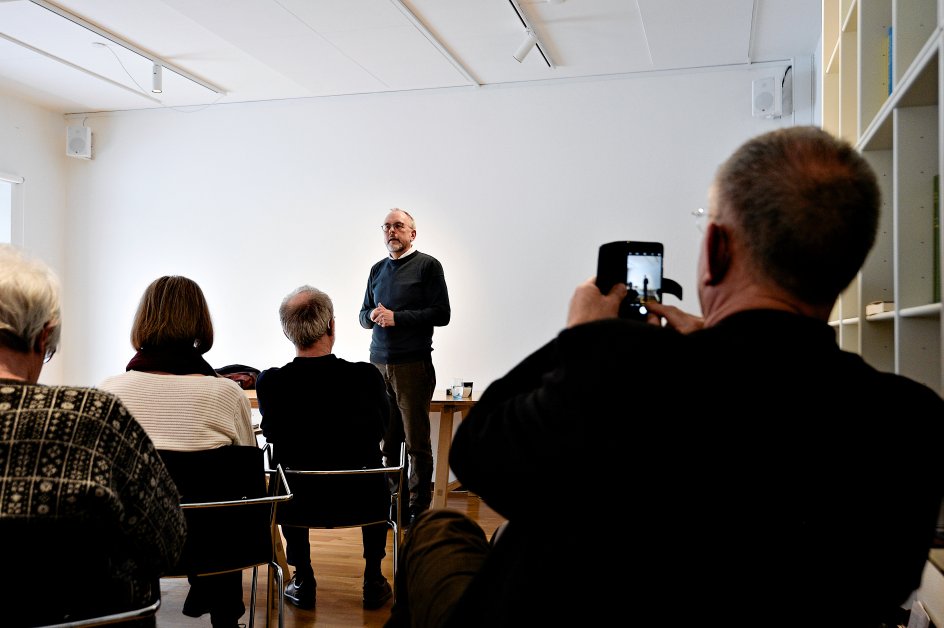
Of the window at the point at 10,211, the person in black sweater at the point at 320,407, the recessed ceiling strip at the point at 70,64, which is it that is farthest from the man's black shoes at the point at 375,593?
the window at the point at 10,211

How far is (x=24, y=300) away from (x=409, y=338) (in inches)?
139

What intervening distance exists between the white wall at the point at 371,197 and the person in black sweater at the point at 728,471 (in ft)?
15.7

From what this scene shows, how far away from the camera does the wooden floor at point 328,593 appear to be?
126 inches

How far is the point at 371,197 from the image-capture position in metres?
6.46

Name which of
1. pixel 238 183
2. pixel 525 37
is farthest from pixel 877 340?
pixel 238 183

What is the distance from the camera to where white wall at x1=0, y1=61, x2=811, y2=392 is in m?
5.88

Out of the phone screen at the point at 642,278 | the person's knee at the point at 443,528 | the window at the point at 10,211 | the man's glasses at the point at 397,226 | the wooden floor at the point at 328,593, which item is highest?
the window at the point at 10,211

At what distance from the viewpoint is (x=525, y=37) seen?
5.19 m

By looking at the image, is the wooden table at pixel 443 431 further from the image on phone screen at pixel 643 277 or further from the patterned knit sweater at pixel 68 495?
the image on phone screen at pixel 643 277

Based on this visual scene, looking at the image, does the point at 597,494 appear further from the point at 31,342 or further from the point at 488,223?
the point at 488,223

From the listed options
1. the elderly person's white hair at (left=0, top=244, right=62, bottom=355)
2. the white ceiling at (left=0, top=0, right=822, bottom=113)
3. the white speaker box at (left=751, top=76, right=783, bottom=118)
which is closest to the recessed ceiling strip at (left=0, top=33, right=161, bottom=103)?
the white ceiling at (left=0, top=0, right=822, bottom=113)

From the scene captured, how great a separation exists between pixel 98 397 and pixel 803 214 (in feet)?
3.92

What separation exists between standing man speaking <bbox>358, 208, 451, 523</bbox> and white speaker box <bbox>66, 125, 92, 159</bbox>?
342 centimetres

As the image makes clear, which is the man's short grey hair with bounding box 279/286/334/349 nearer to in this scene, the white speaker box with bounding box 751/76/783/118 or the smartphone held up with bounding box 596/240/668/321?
the smartphone held up with bounding box 596/240/668/321
